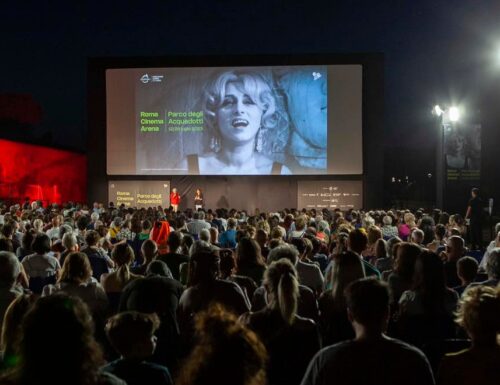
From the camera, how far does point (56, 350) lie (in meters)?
1.83

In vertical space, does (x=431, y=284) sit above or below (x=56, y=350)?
below

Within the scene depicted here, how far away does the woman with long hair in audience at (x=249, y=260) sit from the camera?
5520mm

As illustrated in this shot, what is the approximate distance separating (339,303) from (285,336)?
1155 mm

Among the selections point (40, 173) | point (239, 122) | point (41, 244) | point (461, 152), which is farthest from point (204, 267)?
point (40, 173)

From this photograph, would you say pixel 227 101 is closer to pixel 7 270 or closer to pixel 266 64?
pixel 266 64

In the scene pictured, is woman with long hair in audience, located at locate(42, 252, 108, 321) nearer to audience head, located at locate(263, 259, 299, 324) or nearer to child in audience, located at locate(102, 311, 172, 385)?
audience head, located at locate(263, 259, 299, 324)

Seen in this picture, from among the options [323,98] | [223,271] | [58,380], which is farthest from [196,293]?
[323,98]

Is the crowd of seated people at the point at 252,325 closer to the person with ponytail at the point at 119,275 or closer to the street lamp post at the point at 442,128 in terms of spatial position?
the person with ponytail at the point at 119,275

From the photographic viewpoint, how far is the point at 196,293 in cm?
416

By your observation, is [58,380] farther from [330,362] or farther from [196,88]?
[196,88]

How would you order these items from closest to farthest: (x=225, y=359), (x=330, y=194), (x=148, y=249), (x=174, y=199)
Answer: (x=225, y=359), (x=148, y=249), (x=174, y=199), (x=330, y=194)

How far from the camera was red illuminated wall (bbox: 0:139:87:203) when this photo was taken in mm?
24203

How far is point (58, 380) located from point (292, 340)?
165 cm

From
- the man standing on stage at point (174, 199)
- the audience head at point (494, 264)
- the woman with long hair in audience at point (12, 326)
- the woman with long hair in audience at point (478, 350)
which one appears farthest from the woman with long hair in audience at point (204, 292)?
the man standing on stage at point (174, 199)
